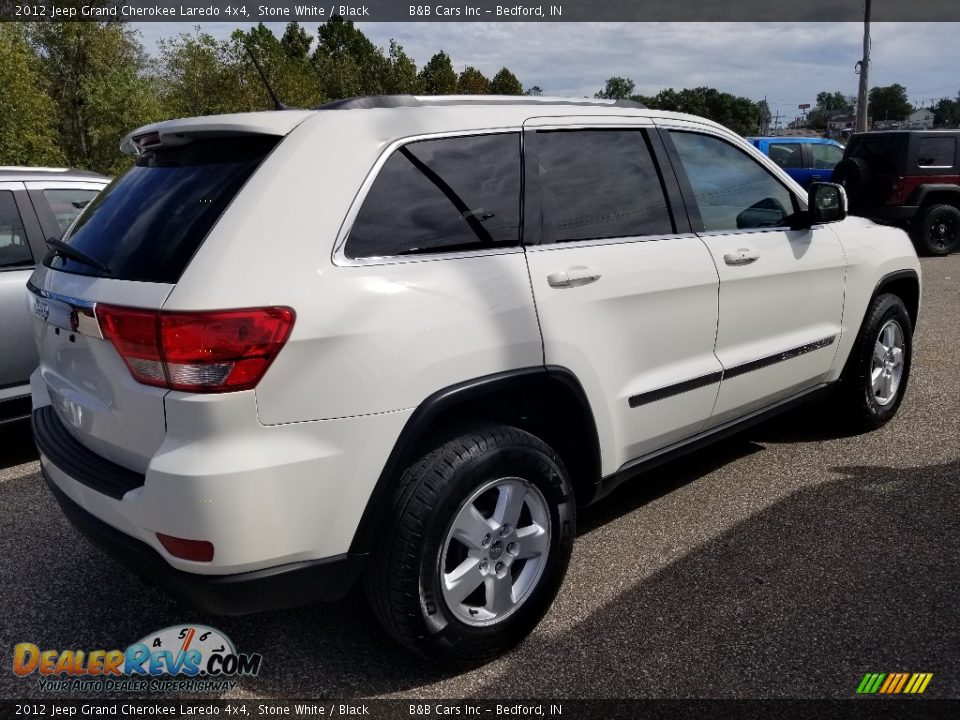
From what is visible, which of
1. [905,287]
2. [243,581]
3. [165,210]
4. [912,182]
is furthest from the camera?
[912,182]

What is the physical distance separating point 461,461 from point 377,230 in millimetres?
719

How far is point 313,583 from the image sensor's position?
222 cm

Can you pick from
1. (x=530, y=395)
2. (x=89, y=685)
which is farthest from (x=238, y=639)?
(x=530, y=395)

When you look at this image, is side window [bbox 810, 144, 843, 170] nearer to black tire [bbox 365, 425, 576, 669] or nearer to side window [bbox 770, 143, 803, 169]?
side window [bbox 770, 143, 803, 169]

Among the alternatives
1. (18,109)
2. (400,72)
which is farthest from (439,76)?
(18,109)

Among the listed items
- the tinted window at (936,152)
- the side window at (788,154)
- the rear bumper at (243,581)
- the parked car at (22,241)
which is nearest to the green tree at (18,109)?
the parked car at (22,241)

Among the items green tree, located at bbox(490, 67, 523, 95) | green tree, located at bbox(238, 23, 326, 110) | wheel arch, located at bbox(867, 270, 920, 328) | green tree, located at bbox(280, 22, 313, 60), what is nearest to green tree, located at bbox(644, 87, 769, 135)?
green tree, located at bbox(490, 67, 523, 95)

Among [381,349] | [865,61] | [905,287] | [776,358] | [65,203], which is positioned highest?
[865,61]

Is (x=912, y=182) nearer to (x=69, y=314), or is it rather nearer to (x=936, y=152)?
(x=936, y=152)

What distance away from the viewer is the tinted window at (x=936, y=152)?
1234cm

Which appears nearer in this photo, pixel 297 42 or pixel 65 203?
pixel 65 203

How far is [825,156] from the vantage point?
16.7m

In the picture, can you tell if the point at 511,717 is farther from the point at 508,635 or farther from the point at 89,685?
the point at 89,685

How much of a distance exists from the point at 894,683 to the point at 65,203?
15.7ft
